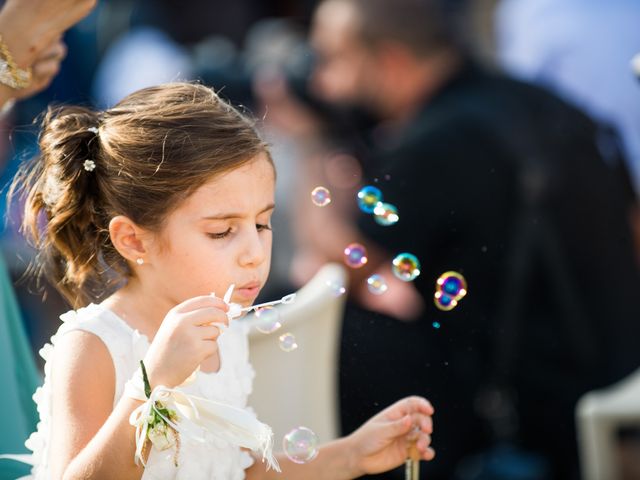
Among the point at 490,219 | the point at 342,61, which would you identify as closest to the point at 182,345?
the point at 490,219

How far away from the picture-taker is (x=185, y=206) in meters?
1.92

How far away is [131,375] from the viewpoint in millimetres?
1906

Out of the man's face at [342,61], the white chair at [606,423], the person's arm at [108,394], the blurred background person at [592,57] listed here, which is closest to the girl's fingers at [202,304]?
the person's arm at [108,394]

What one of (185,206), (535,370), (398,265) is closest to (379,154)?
(535,370)

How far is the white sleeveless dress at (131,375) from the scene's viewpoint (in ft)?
6.22

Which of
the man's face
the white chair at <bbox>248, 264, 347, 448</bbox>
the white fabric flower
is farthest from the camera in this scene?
the man's face

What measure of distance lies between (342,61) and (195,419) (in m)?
2.81

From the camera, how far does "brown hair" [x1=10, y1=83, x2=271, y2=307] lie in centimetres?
193

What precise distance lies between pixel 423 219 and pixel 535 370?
832 millimetres

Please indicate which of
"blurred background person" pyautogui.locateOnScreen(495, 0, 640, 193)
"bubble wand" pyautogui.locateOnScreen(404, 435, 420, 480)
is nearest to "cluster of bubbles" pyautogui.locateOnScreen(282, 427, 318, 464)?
"bubble wand" pyautogui.locateOnScreen(404, 435, 420, 480)

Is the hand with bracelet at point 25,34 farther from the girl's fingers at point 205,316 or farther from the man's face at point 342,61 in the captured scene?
the man's face at point 342,61

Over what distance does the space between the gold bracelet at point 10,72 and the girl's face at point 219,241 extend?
1.93ft

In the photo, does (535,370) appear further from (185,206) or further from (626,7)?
(185,206)

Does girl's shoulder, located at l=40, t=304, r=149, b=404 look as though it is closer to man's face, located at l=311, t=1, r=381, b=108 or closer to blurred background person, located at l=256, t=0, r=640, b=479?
blurred background person, located at l=256, t=0, r=640, b=479
